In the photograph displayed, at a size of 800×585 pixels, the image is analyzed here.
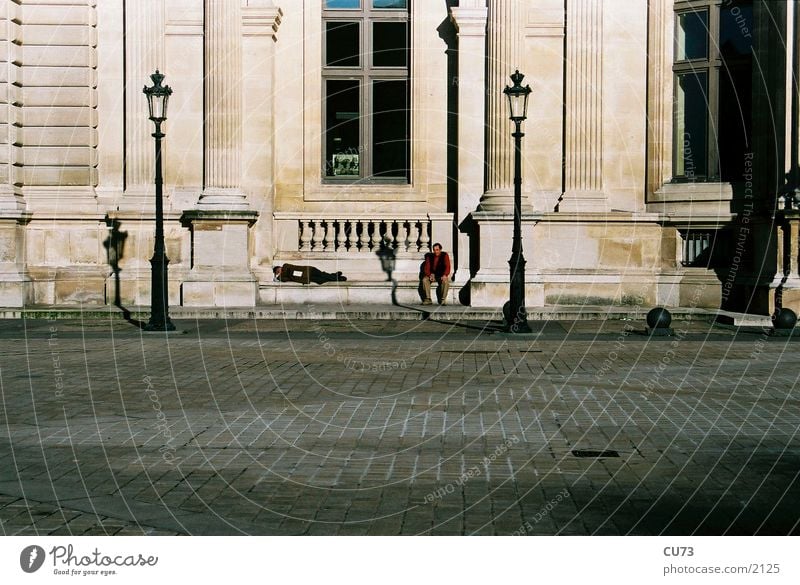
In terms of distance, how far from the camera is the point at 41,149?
3256cm

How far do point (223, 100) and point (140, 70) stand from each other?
87.6 inches

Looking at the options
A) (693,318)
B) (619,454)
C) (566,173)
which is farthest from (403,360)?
(566,173)

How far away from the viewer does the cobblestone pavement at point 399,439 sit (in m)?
8.48

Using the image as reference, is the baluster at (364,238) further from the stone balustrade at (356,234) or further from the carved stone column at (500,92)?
the carved stone column at (500,92)

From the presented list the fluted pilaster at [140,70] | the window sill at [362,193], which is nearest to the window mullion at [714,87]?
the window sill at [362,193]

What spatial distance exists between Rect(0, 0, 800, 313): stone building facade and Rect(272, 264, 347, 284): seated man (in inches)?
16.1

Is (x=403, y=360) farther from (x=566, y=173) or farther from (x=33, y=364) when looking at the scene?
(x=566, y=173)

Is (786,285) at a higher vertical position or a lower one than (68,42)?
lower

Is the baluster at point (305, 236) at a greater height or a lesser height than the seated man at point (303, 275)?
greater

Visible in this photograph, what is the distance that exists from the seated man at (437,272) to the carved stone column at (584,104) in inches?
125

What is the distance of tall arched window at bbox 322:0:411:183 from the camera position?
113 ft

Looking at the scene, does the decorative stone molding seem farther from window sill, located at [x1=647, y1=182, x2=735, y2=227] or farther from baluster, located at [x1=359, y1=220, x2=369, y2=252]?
window sill, located at [x1=647, y1=182, x2=735, y2=227]

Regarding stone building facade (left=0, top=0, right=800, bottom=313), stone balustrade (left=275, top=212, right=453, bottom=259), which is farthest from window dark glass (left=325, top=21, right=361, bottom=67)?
stone balustrade (left=275, top=212, right=453, bottom=259)

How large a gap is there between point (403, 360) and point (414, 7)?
16.5 metres
